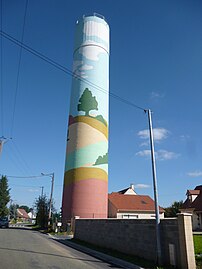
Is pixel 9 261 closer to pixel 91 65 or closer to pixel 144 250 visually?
pixel 144 250

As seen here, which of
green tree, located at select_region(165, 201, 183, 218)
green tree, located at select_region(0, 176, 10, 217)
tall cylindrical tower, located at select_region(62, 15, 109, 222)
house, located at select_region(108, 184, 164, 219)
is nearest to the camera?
tall cylindrical tower, located at select_region(62, 15, 109, 222)

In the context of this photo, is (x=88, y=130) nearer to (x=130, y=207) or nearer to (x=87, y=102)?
(x=87, y=102)

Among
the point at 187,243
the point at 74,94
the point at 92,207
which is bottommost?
the point at 187,243

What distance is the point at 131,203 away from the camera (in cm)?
4703

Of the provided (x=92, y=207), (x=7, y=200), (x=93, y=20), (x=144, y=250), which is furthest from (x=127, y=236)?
(x=7, y=200)

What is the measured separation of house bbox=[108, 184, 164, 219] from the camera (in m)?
44.2

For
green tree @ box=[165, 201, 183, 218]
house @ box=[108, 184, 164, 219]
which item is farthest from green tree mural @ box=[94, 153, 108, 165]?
green tree @ box=[165, 201, 183, 218]

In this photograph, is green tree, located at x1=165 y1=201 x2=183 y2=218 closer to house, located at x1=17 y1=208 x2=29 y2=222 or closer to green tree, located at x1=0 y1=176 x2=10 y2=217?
green tree, located at x1=0 y1=176 x2=10 y2=217

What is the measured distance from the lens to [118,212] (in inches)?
1729

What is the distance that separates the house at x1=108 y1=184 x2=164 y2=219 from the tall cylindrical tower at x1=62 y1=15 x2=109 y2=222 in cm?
1031

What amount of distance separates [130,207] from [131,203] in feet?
6.01

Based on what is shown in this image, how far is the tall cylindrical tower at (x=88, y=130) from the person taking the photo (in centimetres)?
3341

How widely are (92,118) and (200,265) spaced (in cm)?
2735

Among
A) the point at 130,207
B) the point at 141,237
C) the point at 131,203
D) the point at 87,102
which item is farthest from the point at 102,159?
the point at 141,237
